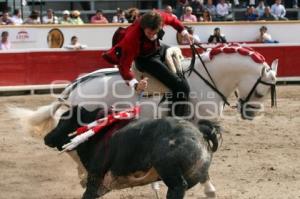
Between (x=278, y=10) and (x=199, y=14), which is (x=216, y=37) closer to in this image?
(x=199, y=14)

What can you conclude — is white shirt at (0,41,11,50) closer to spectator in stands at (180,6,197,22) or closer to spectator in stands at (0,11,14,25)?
spectator in stands at (0,11,14,25)

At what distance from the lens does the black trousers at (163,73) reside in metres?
5.04

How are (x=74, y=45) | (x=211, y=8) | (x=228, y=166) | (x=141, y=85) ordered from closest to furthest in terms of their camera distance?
(x=141, y=85), (x=228, y=166), (x=74, y=45), (x=211, y=8)

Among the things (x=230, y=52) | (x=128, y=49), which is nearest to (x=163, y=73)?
(x=128, y=49)

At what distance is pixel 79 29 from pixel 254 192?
8.58m

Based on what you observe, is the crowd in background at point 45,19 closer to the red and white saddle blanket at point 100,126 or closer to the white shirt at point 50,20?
the white shirt at point 50,20

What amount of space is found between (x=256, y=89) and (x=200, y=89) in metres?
0.46

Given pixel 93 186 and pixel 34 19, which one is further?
pixel 34 19

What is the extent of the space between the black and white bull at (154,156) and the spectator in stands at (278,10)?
1248 cm

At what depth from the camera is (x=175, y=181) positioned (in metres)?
3.32

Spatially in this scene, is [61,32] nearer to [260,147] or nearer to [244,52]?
[260,147]

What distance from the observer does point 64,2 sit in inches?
635

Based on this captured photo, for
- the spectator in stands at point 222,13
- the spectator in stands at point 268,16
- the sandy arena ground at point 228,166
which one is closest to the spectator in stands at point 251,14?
the spectator in stands at point 268,16

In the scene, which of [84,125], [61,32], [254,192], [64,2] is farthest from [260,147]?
[64,2]
